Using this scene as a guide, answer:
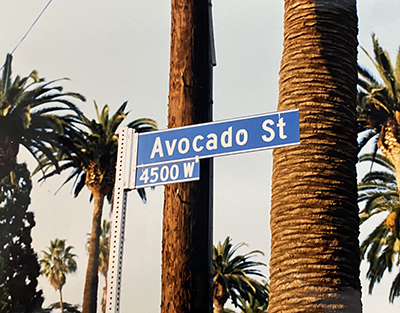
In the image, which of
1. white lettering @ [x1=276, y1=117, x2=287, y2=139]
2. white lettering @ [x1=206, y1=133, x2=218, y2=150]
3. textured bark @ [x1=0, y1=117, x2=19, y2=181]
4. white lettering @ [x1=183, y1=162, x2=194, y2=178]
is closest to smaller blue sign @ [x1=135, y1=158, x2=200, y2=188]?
white lettering @ [x1=183, y1=162, x2=194, y2=178]

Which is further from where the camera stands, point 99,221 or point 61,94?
point 99,221

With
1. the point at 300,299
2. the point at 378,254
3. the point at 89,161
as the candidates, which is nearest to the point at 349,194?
the point at 300,299

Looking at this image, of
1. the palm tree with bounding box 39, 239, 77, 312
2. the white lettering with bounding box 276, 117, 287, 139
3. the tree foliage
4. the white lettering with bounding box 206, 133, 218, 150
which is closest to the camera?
the white lettering with bounding box 276, 117, 287, 139

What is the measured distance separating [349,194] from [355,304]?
126 cm

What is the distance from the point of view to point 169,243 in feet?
13.5

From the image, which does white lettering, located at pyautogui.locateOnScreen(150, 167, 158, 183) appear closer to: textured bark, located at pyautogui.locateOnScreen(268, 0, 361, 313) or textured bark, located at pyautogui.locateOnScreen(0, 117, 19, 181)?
textured bark, located at pyautogui.locateOnScreen(268, 0, 361, 313)

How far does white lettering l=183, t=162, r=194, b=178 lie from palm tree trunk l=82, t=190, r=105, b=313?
84.7ft

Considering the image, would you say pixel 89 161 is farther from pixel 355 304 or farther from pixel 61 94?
pixel 355 304

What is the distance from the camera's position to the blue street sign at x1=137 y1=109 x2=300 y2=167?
385 cm

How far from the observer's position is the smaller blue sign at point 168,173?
384 centimetres

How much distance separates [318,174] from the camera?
6.43m

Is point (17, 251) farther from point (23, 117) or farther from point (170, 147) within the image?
point (170, 147)

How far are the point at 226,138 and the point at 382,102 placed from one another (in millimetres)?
17963

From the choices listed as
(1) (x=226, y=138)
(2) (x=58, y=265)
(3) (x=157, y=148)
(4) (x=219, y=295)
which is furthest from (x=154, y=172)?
(2) (x=58, y=265)
